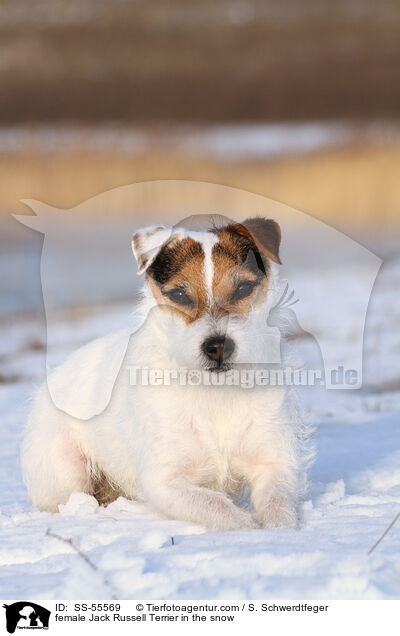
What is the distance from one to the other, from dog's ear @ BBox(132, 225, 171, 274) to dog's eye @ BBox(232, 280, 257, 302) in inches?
15.7

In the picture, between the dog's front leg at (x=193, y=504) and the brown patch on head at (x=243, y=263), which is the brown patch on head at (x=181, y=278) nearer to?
the brown patch on head at (x=243, y=263)

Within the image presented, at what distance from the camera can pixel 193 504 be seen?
313cm

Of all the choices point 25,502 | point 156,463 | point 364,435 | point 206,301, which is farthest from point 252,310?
point 364,435

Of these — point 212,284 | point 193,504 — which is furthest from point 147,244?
point 193,504

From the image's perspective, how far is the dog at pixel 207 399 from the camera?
3139 millimetres

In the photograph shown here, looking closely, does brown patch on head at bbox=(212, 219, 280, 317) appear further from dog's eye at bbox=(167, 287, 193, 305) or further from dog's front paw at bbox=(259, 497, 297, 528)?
dog's front paw at bbox=(259, 497, 297, 528)

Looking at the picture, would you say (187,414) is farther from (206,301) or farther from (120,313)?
(120,313)

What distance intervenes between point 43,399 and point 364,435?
7.19 ft

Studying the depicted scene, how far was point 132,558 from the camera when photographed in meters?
2.67

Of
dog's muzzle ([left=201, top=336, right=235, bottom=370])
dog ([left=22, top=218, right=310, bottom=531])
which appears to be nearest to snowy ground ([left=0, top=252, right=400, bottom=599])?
dog ([left=22, top=218, right=310, bottom=531])

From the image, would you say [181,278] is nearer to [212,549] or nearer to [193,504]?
[193,504]
